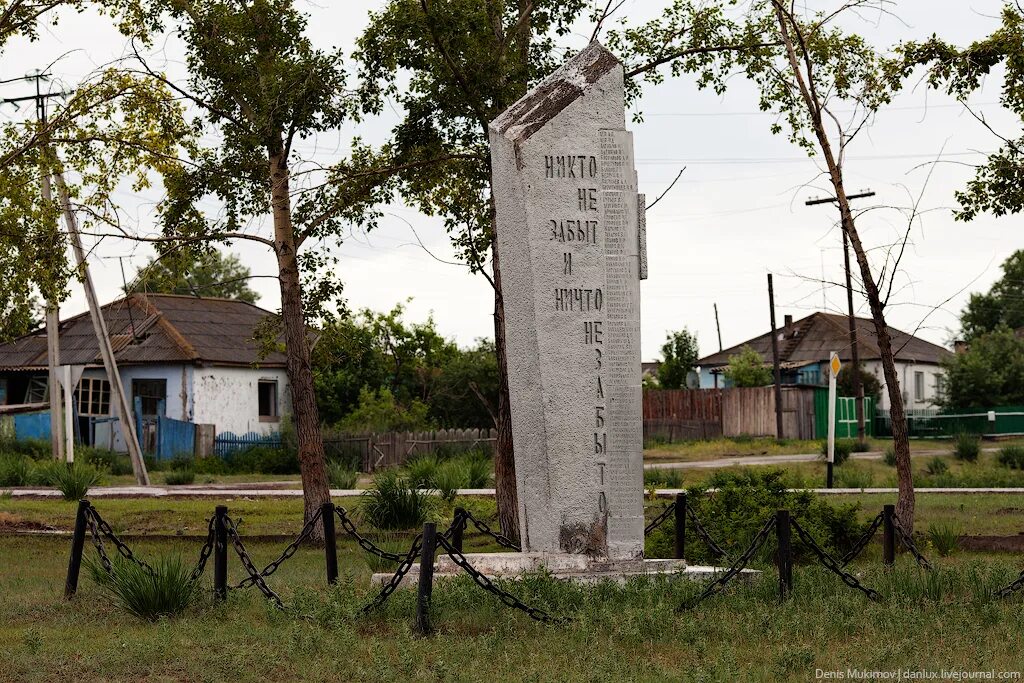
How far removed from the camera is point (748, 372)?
182 ft

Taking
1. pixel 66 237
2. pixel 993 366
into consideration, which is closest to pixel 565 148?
pixel 66 237

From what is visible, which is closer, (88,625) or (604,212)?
(88,625)

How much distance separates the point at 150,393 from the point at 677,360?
973 inches

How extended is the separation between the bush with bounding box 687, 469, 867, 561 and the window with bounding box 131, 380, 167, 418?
99.5ft

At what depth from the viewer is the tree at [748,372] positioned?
55.3 metres

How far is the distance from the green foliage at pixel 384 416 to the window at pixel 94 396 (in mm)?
8346

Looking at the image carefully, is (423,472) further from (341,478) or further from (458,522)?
(458,522)

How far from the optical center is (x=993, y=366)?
5444 cm

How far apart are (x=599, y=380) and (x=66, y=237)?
10.8m

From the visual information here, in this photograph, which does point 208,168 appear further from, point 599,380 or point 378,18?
point 599,380

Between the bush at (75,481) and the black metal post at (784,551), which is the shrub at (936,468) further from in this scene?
the black metal post at (784,551)

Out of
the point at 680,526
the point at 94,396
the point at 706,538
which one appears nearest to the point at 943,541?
the point at 706,538

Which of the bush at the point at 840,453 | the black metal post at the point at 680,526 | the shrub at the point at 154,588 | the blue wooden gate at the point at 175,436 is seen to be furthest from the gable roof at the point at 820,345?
the shrub at the point at 154,588

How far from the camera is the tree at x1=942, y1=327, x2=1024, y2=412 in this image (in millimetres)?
53188
